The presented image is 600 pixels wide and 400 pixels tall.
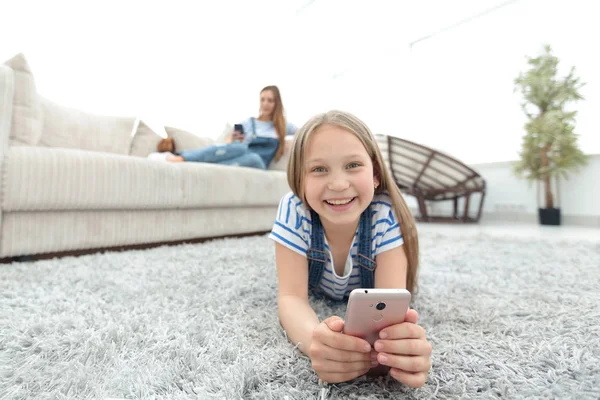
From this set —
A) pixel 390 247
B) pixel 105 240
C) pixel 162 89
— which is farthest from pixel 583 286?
pixel 162 89

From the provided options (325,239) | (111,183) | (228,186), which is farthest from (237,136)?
(325,239)

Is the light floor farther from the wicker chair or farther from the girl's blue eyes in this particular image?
the girl's blue eyes

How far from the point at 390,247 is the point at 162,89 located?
10.7ft

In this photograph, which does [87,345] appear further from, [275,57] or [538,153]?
[275,57]

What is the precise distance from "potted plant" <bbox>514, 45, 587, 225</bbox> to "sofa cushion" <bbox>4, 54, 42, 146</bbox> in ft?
10.4

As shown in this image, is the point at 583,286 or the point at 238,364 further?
the point at 583,286

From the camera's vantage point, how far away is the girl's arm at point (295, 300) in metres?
0.46

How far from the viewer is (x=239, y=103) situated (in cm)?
383

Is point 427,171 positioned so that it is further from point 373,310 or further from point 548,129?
point 373,310

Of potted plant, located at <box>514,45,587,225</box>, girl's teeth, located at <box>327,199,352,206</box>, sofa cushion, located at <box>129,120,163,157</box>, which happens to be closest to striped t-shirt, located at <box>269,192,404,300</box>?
girl's teeth, located at <box>327,199,352,206</box>

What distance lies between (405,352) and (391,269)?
0.73ft

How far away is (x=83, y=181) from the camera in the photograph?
1.18 meters

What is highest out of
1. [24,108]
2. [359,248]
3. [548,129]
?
[548,129]

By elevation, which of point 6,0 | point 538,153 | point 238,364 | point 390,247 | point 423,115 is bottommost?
point 238,364
